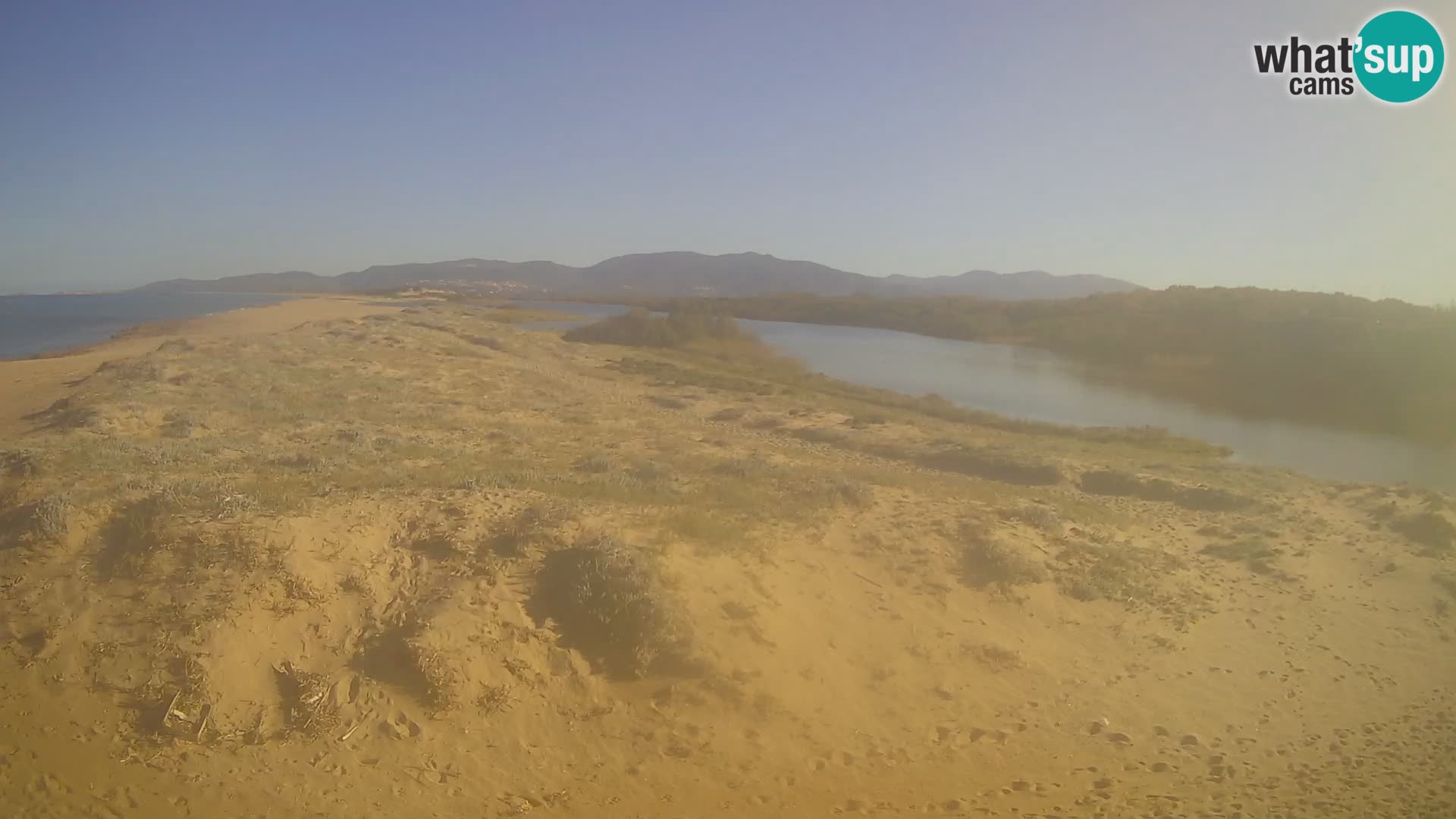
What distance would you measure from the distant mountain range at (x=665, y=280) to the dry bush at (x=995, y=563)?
126 m

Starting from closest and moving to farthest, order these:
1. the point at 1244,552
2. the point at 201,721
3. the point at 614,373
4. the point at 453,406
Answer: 1. the point at 201,721
2. the point at 1244,552
3. the point at 453,406
4. the point at 614,373

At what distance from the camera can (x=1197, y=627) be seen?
8.62 metres

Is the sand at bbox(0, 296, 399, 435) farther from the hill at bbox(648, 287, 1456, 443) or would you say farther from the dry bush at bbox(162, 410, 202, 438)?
the hill at bbox(648, 287, 1456, 443)

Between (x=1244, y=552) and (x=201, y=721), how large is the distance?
1188cm

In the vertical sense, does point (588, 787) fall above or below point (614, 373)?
below

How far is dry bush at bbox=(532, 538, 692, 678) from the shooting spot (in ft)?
22.2

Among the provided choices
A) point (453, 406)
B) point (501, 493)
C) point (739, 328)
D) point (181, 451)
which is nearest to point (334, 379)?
point (453, 406)

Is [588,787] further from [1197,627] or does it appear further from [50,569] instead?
[1197,627]

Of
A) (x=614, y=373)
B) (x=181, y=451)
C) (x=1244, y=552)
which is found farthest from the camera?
(x=614, y=373)

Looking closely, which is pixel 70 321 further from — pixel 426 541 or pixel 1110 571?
pixel 1110 571

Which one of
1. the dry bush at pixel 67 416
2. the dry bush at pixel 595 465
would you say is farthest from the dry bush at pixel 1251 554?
the dry bush at pixel 67 416

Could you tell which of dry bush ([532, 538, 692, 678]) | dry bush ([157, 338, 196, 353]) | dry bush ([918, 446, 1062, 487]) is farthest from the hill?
dry bush ([157, 338, 196, 353])

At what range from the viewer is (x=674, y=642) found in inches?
270

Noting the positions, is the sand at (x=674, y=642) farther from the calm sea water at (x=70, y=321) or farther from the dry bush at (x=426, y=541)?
the calm sea water at (x=70, y=321)
